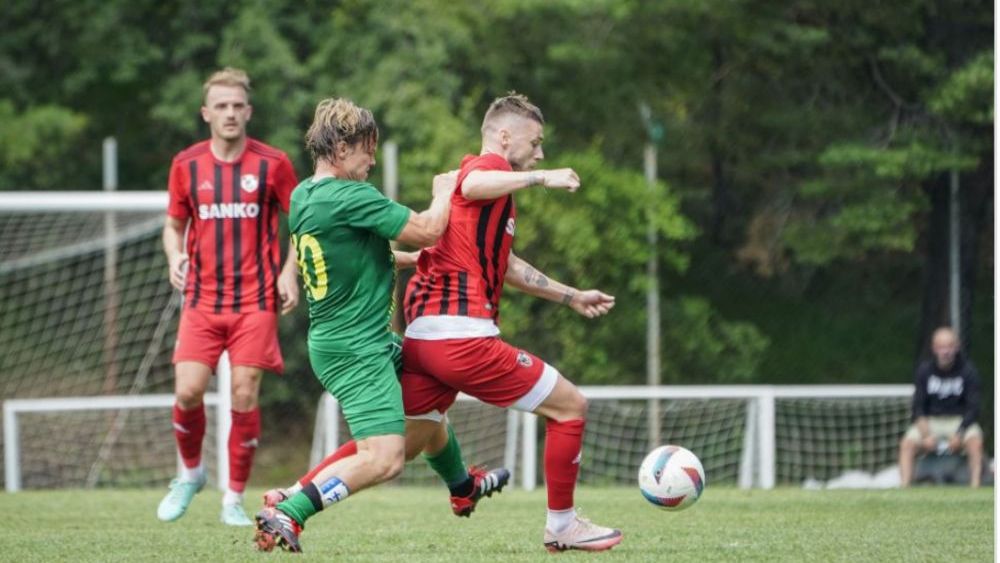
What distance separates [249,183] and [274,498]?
2.46 metres

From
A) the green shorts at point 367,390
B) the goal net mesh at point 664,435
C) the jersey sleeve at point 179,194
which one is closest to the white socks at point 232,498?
the jersey sleeve at point 179,194

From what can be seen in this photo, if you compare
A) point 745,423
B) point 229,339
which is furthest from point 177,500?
point 745,423

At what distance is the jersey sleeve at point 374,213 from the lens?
5.98m

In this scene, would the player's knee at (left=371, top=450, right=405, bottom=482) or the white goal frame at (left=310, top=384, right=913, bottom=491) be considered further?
the white goal frame at (left=310, top=384, right=913, bottom=491)

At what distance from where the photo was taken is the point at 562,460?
636cm

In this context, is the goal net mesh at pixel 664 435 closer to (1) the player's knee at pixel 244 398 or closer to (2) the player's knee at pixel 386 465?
(1) the player's knee at pixel 244 398

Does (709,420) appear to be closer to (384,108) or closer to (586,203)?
(586,203)


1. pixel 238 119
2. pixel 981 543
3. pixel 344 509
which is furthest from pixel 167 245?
pixel 981 543

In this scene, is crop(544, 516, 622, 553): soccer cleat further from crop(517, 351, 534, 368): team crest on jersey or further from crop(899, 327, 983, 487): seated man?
crop(899, 327, 983, 487): seated man

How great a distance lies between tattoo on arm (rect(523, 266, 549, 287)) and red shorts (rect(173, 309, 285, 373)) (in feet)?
6.19

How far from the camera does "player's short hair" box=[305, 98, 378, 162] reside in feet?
20.0

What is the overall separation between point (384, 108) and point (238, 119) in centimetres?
1121

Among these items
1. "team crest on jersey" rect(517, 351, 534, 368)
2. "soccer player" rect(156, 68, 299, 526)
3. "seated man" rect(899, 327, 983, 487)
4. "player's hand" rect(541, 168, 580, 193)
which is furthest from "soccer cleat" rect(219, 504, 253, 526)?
"seated man" rect(899, 327, 983, 487)

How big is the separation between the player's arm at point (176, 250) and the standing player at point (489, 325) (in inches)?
84.1
